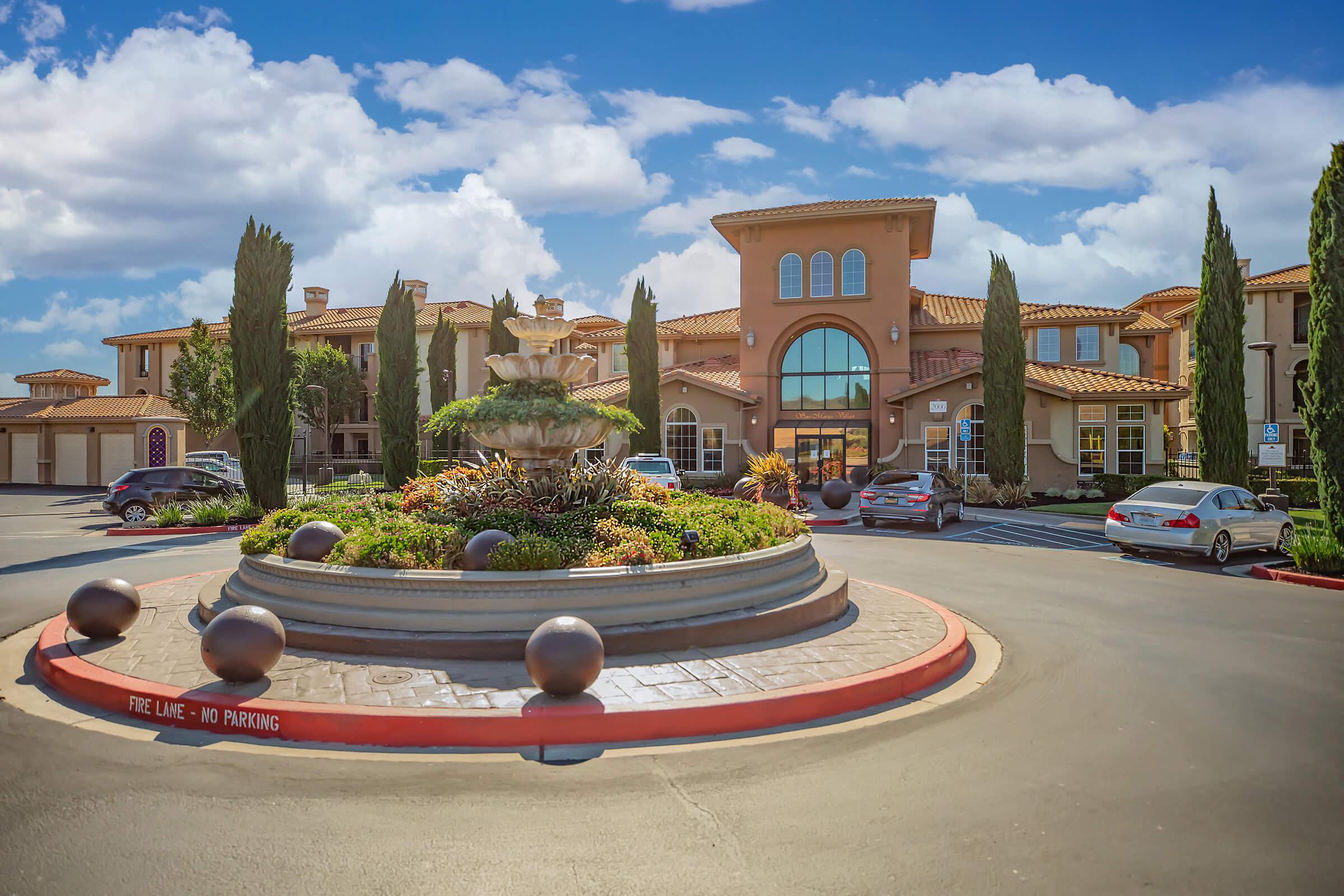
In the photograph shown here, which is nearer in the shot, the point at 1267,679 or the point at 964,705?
the point at 964,705

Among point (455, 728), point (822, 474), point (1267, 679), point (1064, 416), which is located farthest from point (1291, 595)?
point (822, 474)

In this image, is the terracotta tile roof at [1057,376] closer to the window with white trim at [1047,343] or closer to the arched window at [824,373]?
the window with white trim at [1047,343]

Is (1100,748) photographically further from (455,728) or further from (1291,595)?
(1291,595)

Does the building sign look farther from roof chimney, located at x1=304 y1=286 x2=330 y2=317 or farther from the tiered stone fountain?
roof chimney, located at x1=304 y1=286 x2=330 y2=317

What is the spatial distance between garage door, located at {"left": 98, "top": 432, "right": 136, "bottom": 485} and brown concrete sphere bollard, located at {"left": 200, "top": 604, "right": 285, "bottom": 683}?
40589 millimetres

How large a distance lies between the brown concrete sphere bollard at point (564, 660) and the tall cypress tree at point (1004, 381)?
80.9ft

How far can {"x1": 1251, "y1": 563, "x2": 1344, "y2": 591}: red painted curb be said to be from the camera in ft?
41.2

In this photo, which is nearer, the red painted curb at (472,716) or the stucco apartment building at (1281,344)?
the red painted curb at (472,716)

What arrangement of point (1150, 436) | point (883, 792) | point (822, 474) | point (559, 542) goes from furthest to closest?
point (822, 474) → point (1150, 436) → point (559, 542) → point (883, 792)

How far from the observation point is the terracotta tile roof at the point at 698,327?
41516 mm

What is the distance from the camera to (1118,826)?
444 cm

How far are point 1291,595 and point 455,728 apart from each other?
38.5 feet

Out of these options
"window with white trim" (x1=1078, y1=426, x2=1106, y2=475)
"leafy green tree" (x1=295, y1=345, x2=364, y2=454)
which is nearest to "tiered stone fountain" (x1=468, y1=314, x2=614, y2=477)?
"window with white trim" (x1=1078, y1=426, x2=1106, y2=475)

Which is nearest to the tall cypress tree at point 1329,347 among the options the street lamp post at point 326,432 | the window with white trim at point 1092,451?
the window with white trim at point 1092,451
